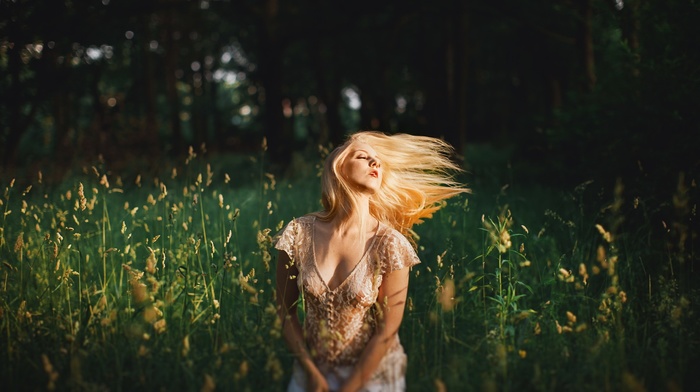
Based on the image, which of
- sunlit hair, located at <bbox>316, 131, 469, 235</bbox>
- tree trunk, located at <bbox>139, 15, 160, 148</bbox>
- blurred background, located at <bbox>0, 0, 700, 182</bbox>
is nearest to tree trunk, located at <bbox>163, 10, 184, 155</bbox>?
blurred background, located at <bbox>0, 0, 700, 182</bbox>

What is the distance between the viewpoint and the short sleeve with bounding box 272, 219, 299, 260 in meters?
3.03

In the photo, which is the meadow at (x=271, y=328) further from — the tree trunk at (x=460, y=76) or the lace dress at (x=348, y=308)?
the tree trunk at (x=460, y=76)

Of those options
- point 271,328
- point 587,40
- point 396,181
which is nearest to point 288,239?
point 271,328

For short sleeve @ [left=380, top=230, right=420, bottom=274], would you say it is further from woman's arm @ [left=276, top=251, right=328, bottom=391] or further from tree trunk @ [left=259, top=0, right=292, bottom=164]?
tree trunk @ [left=259, top=0, right=292, bottom=164]

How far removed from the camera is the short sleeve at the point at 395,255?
117 inches

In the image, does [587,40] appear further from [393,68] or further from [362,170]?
[393,68]

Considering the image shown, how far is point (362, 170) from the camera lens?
123 inches

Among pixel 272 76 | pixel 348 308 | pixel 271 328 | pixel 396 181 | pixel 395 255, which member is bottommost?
pixel 271 328

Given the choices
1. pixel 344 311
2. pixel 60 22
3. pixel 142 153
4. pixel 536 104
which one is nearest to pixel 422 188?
pixel 344 311

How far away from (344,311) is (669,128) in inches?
152

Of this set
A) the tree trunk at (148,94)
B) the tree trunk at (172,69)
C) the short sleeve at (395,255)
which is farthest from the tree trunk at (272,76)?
the short sleeve at (395,255)

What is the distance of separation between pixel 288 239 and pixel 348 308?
0.47 meters

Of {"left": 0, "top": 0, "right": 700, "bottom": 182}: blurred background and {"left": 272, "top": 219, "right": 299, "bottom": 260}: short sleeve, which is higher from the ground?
{"left": 0, "top": 0, "right": 700, "bottom": 182}: blurred background

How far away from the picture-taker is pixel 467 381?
288cm
